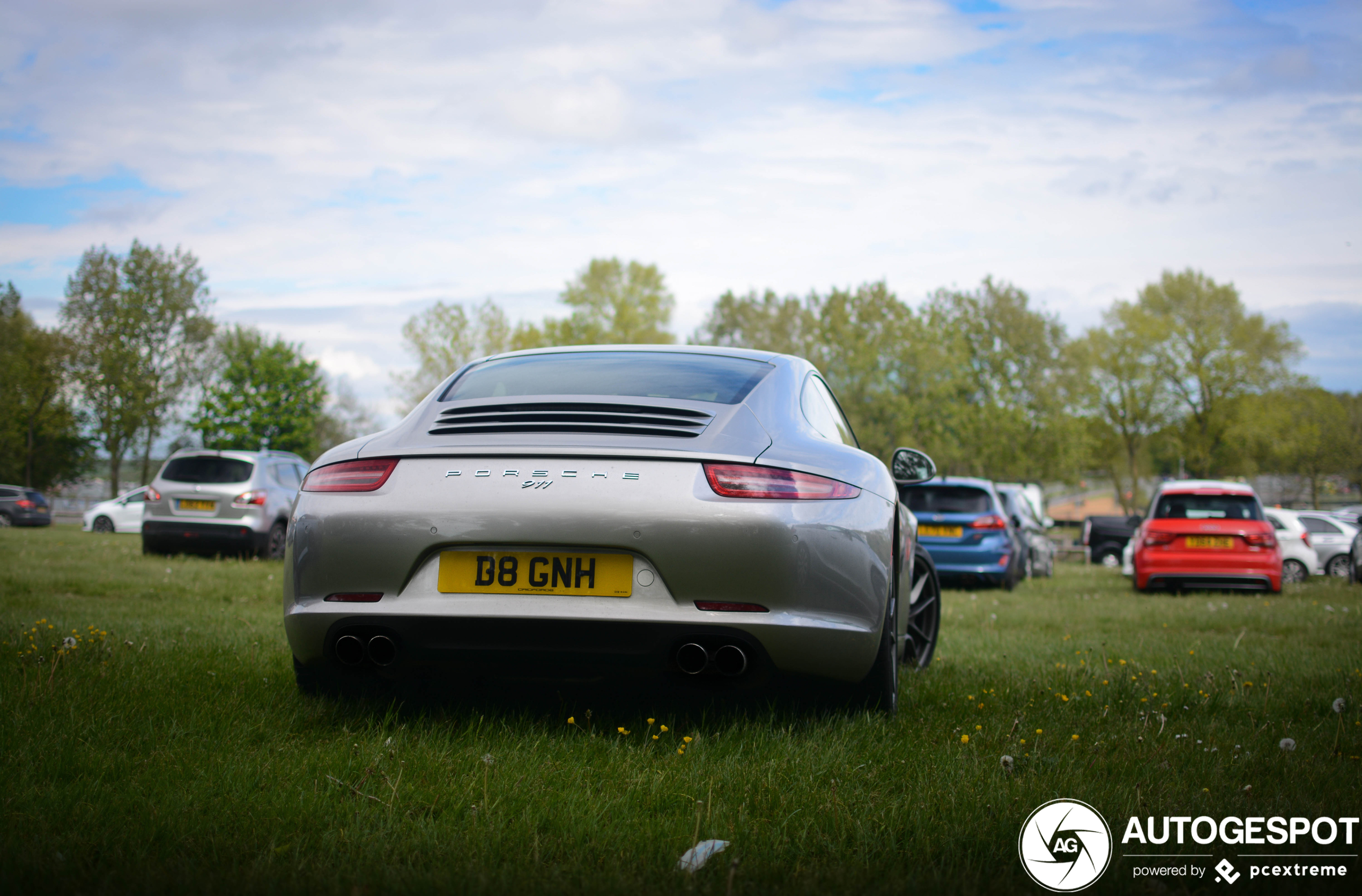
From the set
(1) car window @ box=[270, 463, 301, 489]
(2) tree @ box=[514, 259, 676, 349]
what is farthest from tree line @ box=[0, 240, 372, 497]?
(1) car window @ box=[270, 463, 301, 489]

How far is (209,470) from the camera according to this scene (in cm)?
1498

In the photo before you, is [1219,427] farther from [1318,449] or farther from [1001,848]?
[1001,848]

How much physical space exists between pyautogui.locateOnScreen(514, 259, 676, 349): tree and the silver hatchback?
1427 inches

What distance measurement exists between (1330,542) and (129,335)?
164 feet

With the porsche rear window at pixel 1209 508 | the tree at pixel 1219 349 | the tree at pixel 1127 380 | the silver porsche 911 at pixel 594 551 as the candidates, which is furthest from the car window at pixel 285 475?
the tree at pixel 1219 349

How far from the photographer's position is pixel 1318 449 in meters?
64.4

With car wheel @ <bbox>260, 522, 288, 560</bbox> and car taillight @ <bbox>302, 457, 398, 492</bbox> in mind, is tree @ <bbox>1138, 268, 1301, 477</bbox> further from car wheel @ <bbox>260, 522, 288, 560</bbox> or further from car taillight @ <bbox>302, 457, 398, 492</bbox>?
car taillight @ <bbox>302, 457, 398, 492</bbox>

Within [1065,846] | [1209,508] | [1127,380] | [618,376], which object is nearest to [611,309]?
[1127,380]

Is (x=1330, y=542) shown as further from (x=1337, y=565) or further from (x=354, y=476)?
(x=354, y=476)

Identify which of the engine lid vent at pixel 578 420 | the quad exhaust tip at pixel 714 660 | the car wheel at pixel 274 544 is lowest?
the car wheel at pixel 274 544

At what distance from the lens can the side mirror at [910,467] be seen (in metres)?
5.47

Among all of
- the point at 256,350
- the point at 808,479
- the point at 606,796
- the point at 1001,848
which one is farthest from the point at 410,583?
the point at 256,350

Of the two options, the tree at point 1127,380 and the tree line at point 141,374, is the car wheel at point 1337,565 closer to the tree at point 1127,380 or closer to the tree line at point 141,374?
the tree at point 1127,380

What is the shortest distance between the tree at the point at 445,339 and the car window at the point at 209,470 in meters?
36.3
